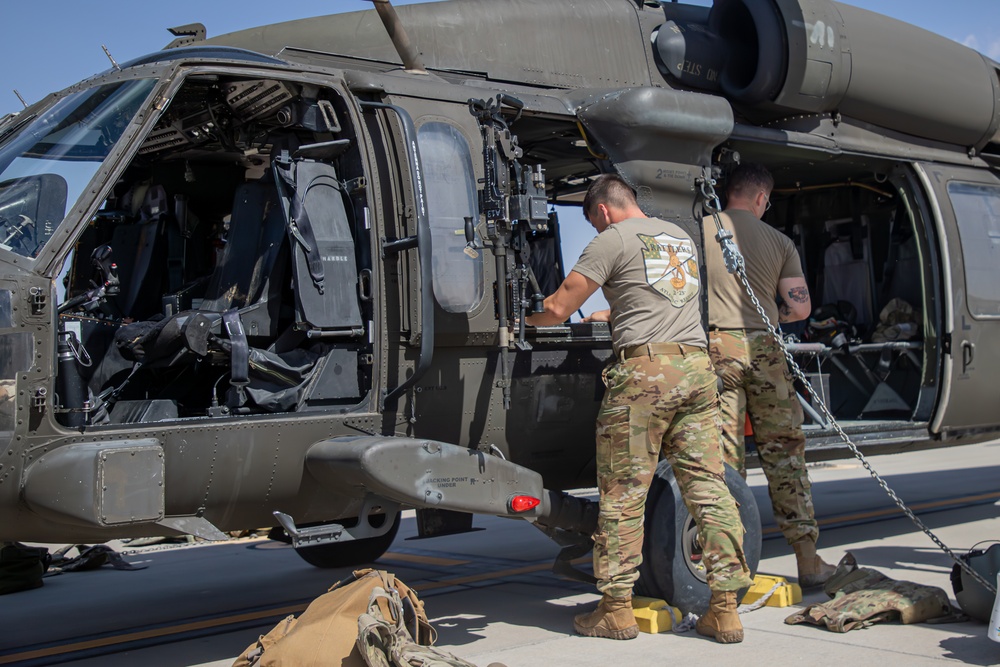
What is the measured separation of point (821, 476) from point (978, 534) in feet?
17.8

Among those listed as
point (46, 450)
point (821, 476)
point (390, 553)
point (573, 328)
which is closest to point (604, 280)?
point (573, 328)

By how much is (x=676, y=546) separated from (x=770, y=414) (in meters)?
Result: 1.02

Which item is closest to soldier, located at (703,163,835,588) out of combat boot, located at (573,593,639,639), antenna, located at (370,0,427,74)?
combat boot, located at (573,593,639,639)

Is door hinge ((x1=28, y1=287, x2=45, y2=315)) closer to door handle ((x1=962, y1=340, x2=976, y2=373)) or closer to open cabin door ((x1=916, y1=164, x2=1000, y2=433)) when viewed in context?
open cabin door ((x1=916, y1=164, x2=1000, y2=433))

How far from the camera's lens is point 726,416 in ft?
18.8

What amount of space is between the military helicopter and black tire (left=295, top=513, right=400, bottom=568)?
0.19 feet

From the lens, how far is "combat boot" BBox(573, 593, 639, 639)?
492 cm

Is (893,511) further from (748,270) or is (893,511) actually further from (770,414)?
(748,270)

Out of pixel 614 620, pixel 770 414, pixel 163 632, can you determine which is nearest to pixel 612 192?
pixel 770 414

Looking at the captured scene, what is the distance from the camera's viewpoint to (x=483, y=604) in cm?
599

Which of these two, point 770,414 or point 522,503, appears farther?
point 770,414

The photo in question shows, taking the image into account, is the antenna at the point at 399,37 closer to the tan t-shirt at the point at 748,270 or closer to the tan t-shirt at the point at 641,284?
the tan t-shirt at the point at 641,284

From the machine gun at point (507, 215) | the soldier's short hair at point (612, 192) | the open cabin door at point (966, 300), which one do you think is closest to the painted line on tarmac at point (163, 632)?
the machine gun at point (507, 215)

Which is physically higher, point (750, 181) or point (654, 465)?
point (750, 181)
